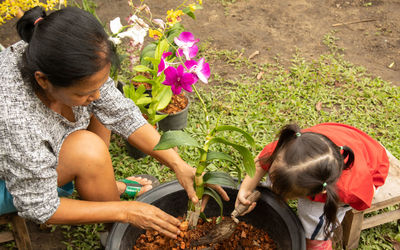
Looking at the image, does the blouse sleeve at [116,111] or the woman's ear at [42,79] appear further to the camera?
the blouse sleeve at [116,111]

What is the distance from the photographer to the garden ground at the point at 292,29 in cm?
321

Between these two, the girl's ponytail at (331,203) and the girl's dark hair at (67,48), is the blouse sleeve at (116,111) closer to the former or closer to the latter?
the girl's dark hair at (67,48)

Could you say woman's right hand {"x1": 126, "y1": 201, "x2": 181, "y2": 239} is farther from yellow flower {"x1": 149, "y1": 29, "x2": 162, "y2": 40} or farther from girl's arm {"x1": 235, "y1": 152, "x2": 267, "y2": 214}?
yellow flower {"x1": 149, "y1": 29, "x2": 162, "y2": 40}

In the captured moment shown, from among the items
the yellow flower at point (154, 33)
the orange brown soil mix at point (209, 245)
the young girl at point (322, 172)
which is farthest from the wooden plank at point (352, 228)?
the yellow flower at point (154, 33)

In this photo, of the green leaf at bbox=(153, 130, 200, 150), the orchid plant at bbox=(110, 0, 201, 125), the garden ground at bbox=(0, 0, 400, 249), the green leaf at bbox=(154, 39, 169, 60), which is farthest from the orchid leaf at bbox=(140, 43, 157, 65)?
the green leaf at bbox=(153, 130, 200, 150)

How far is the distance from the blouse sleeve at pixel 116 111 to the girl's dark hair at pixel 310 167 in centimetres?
65

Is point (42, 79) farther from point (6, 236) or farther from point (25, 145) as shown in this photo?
point (6, 236)

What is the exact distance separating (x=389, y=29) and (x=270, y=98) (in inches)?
63.3

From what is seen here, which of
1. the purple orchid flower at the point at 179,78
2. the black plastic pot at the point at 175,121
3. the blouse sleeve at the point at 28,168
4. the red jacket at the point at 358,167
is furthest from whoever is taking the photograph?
the black plastic pot at the point at 175,121

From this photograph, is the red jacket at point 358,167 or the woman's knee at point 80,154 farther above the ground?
the woman's knee at point 80,154

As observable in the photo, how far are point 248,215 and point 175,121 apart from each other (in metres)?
0.89

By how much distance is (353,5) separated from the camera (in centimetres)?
387

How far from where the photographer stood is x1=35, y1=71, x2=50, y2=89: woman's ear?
3.89 ft

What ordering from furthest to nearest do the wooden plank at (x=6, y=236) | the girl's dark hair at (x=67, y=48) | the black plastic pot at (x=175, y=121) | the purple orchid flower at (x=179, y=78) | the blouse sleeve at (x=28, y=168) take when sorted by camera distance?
1. the black plastic pot at (x=175, y=121)
2. the wooden plank at (x=6, y=236)
3. the purple orchid flower at (x=179, y=78)
4. the blouse sleeve at (x=28, y=168)
5. the girl's dark hair at (x=67, y=48)
